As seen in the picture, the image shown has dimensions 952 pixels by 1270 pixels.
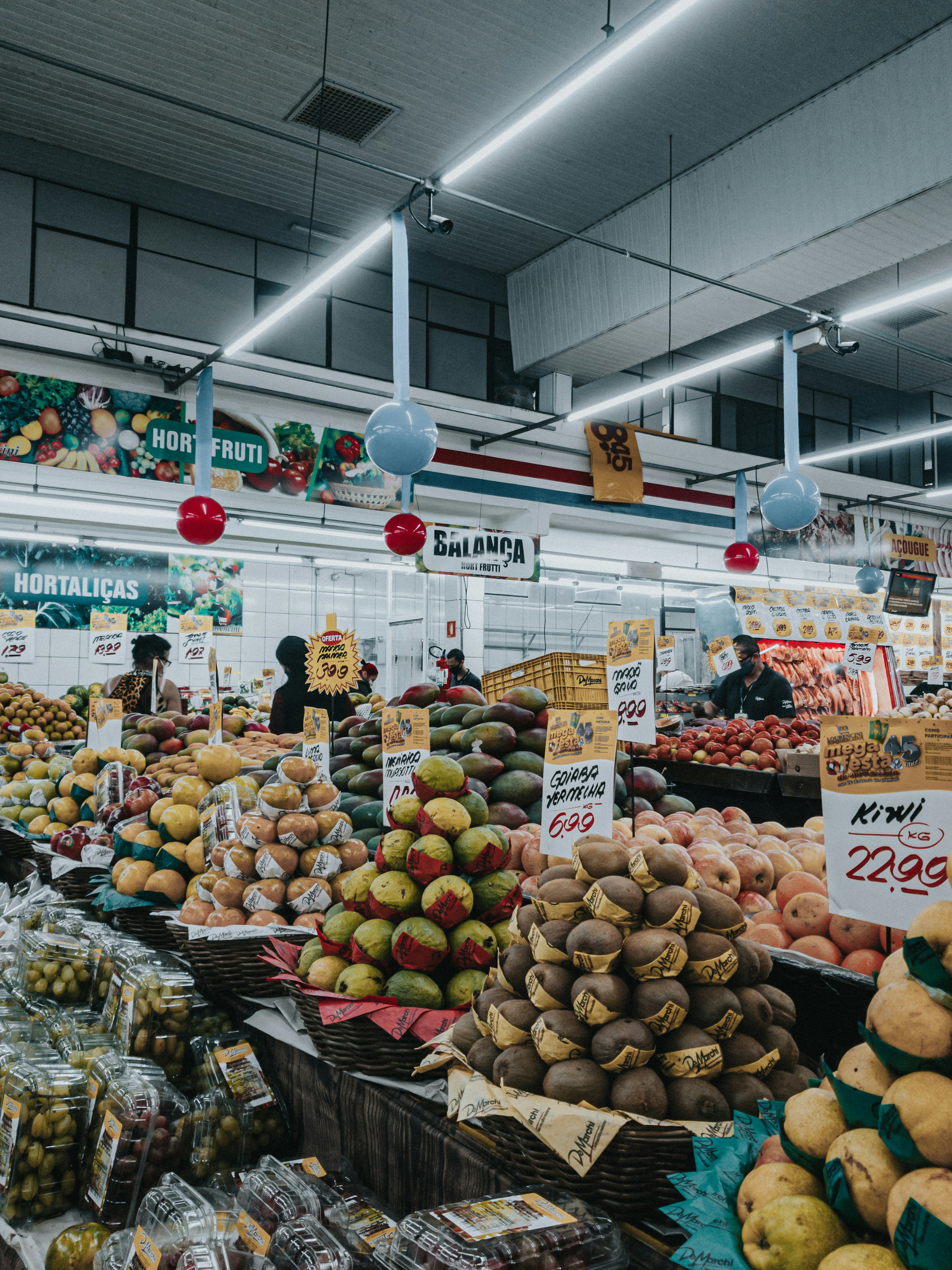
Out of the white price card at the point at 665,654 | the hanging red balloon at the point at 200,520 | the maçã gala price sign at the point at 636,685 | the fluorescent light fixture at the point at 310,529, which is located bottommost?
the maçã gala price sign at the point at 636,685

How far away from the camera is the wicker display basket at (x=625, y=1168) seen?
4.36ft

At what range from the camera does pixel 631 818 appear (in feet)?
9.64

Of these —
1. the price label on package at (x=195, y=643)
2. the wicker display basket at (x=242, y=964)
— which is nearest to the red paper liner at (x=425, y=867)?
the wicker display basket at (x=242, y=964)

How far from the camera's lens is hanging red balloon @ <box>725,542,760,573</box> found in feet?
27.8

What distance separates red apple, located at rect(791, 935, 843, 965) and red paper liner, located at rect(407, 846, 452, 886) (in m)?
0.75

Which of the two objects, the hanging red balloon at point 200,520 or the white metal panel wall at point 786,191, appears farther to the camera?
the hanging red balloon at point 200,520

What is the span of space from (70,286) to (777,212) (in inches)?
226

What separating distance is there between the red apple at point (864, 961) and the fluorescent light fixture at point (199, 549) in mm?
9179

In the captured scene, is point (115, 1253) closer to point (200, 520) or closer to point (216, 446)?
point (200, 520)

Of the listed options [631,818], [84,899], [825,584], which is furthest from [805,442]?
[84,899]

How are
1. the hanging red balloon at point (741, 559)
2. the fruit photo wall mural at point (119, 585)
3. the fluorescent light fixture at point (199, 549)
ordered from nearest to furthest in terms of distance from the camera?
the hanging red balloon at point (741, 559), the fruit photo wall mural at point (119, 585), the fluorescent light fixture at point (199, 549)

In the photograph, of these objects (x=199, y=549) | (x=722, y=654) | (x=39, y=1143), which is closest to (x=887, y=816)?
(x=39, y=1143)

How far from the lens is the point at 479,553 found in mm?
8328

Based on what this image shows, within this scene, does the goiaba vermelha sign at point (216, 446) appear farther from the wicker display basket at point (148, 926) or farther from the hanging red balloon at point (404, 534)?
the wicker display basket at point (148, 926)
